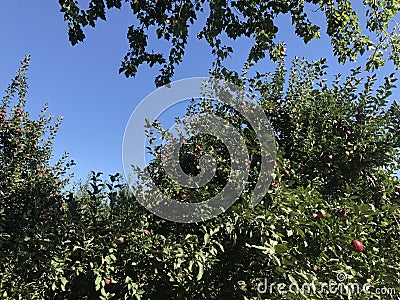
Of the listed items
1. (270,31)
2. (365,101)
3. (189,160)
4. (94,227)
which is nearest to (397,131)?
(365,101)

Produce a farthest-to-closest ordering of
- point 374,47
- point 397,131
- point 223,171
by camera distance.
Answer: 1. point 374,47
2. point 397,131
3. point 223,171

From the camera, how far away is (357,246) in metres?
1.85

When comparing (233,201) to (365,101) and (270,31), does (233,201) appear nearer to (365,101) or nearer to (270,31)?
(270,31)

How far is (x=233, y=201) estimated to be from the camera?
7.08 ft

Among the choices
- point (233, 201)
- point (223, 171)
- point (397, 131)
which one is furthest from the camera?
point (397, 131)

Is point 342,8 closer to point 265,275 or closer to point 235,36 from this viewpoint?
point 235,36

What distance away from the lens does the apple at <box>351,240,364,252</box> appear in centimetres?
A: 184

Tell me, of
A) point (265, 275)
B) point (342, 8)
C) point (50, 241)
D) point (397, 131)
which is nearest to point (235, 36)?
point (342, 8)

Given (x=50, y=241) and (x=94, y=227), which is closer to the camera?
(x=50, y=241)

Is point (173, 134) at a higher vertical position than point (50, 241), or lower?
higher

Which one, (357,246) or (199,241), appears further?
(199,241)

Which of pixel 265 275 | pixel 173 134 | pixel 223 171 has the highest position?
pixel 173 134

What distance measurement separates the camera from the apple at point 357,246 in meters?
1.84

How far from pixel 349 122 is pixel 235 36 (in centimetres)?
139
